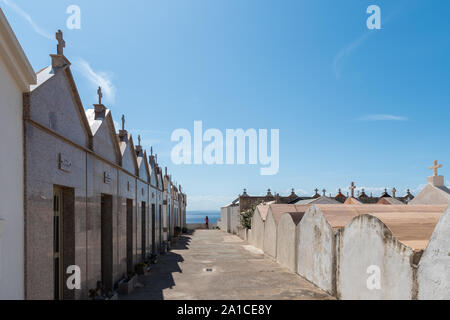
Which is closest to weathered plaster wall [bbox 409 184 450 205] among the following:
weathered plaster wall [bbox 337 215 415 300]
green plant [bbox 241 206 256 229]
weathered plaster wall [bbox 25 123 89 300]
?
weathered plaster wall [bbox 337 215 415 300]

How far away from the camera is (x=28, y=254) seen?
5.75 meters

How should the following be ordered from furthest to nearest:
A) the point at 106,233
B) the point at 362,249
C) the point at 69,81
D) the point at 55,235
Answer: the point at 106,233 < the point at 362,249 < the point at 69,81 < the point at 55,235

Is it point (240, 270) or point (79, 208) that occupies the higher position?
point (79, 208)

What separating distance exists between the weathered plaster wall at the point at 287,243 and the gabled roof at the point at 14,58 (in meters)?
12.6

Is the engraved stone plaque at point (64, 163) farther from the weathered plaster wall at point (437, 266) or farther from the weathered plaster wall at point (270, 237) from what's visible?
the weathered plaster wall at point (270, 237)

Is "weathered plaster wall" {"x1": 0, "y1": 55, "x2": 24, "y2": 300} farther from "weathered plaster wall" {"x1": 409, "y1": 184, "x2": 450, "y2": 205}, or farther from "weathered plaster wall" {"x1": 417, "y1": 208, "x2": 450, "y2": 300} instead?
"weathered plaster wall" {"x1": 409, "y1": 184, "x2": 450, "y2": 205}

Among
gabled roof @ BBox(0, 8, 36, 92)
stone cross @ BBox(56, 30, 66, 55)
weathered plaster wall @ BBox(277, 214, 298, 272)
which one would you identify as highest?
stone cross @ BBox(56, 30, 66, 55)

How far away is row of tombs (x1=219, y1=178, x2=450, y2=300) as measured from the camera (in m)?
6.28

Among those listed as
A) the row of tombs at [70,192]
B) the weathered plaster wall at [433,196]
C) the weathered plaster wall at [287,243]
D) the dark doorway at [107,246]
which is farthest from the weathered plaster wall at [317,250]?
the weathered plaster wall at [433,196]

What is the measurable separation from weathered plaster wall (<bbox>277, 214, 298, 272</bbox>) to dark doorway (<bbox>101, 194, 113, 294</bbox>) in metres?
8.04

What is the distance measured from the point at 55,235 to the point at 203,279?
→ 749 centimetres

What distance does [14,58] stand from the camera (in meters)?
5.33
